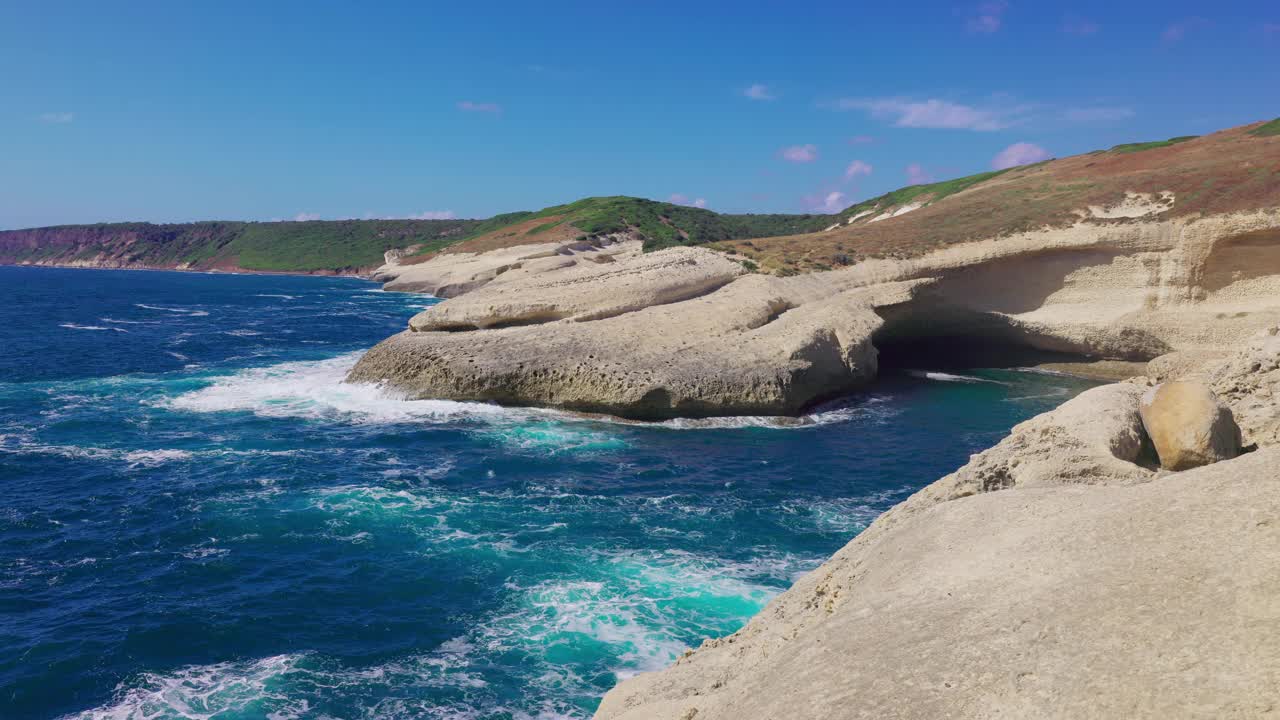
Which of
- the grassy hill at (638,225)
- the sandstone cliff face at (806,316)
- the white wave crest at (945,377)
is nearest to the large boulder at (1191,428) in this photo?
the sandstone cliff face at (806,316)

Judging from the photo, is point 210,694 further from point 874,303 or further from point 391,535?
point 874,303

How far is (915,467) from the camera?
20.8 metres

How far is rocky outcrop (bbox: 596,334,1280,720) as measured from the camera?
4.36 meters

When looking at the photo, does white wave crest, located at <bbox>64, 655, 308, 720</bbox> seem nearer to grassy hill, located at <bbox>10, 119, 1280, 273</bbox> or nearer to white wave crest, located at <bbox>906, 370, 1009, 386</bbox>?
white wave crest, located at <bbox>906, 370, 1009, 386</bbox>

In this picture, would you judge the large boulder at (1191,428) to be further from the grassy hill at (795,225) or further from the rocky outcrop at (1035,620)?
the grassy hill at (795,225)

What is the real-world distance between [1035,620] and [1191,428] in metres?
4.63

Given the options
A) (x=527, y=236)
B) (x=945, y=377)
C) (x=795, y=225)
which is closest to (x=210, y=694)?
(x=945, y=377)

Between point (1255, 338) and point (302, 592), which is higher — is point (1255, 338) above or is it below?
above

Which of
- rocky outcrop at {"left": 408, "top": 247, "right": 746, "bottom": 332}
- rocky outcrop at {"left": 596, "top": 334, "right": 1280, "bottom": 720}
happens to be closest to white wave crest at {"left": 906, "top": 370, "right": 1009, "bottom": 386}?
rocky outcrop at {"left": 408, "top": 247, "right": 746, "bottom": 332}

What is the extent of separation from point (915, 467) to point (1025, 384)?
567 inches

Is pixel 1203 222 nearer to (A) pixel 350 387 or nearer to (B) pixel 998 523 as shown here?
(B) pixel 998 523

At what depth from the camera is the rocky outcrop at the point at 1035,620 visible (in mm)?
4359

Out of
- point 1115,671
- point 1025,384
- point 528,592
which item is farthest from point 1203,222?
point 1115,671

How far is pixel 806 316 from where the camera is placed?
30.2 metres
